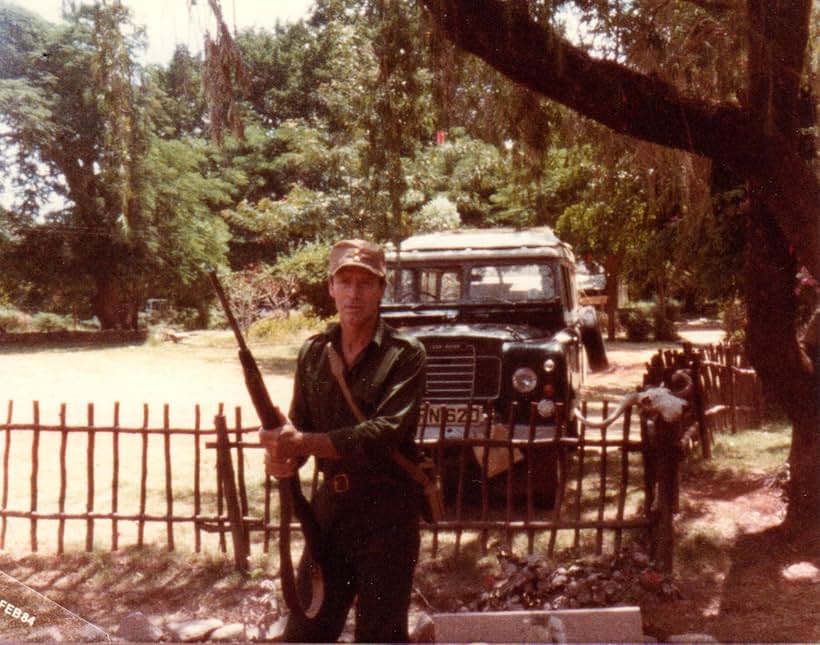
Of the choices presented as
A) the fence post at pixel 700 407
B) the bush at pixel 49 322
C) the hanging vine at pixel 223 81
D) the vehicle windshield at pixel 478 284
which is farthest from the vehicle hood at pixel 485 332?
the bush at pixel 49 322

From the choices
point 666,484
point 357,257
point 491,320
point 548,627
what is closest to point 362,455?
point 357,257

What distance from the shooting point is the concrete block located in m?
3.19

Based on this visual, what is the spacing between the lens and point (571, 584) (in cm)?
436

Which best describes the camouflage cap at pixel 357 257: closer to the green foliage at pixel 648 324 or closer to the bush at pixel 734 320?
the bush at pixel 734 320

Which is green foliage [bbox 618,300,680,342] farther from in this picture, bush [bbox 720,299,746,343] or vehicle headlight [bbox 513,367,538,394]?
vehicle headlight [bbox 513,367,538,394]

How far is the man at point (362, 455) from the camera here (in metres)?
2.44

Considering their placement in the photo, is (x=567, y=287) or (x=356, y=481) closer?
(x=356, y=481)

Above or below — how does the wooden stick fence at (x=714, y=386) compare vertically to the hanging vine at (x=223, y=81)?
below

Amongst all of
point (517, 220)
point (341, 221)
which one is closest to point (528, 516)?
point (341, 221)

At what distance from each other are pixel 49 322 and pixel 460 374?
11636mm

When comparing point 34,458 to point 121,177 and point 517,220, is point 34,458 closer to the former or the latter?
point 121,177

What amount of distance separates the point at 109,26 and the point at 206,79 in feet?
1.69

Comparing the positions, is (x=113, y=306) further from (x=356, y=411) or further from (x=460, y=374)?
(x=356, y=411)

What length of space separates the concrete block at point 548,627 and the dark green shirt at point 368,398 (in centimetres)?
94
